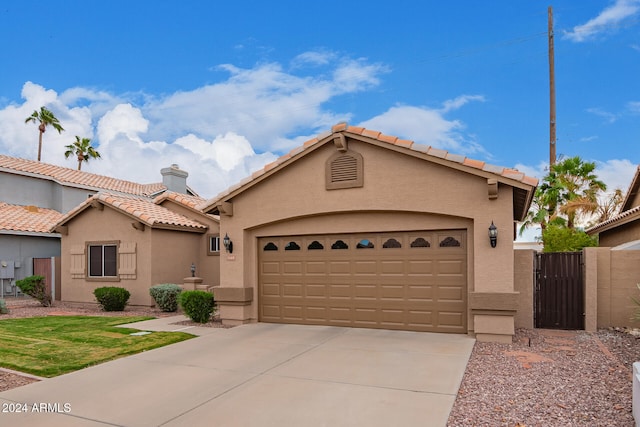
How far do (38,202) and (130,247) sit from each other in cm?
1404

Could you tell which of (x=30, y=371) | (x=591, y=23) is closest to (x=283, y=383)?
(x=30, y=371)

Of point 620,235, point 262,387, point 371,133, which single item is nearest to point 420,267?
point 371,133

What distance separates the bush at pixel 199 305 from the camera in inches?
485

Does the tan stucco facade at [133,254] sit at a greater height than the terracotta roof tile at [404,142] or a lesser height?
lesser

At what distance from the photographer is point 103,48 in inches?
778

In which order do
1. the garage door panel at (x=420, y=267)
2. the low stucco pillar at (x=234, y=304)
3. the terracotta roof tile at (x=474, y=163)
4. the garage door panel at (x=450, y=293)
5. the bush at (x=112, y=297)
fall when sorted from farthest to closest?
the bush at (x=112, y=297)
the low stucco pillar at (x=234, y=304)
the garage door panel at (x=420, y=267)
the garage door panel at (x=450, y=293)
the terracotta roof tile at (x=474, y=163)

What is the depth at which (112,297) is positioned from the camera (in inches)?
600

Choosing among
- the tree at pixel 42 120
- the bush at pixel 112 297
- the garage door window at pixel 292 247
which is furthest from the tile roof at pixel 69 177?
the garage door window at pixel 292 247

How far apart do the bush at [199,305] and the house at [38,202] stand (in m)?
8.92

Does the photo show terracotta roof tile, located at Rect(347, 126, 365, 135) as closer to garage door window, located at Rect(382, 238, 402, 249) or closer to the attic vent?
the attic vent

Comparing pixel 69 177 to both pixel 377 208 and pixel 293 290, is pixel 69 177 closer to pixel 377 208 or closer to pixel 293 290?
pixel 293 290

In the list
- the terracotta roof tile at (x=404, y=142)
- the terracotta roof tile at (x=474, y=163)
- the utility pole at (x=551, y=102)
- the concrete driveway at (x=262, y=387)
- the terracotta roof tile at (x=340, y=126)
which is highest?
the utility pole at (x=551, y=102)

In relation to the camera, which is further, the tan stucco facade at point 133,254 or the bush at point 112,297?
the tan stucco facade at point 133,254

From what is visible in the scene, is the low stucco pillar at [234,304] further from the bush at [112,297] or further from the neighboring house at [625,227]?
the neighboring house at [625,227]
